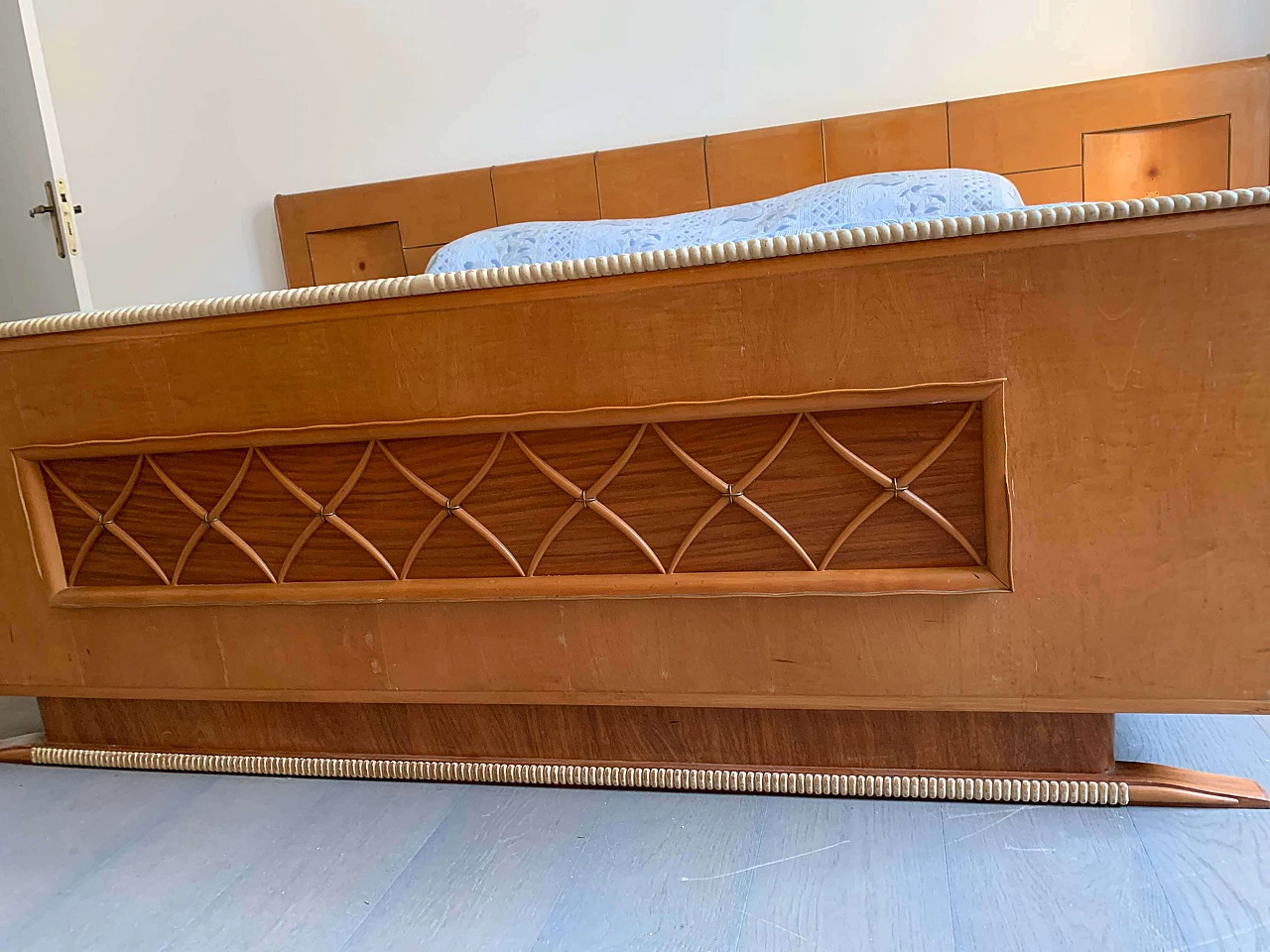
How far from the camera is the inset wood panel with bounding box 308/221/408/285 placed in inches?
88.7

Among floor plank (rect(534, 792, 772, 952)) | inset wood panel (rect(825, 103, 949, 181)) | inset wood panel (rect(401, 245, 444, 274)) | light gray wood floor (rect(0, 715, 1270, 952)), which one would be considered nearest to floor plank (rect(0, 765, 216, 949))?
light gray wood floor (rect(0, 715, 1270, 952))

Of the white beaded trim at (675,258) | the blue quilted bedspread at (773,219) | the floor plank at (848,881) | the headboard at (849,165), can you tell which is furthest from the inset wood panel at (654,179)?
the floor plank at (848,881)

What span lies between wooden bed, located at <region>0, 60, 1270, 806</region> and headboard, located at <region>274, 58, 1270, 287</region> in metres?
1.20

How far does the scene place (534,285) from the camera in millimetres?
923

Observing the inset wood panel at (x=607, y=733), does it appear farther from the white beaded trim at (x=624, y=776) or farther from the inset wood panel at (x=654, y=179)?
the inset wood panel at (x=654, y=179)

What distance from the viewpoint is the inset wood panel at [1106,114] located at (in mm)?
1698

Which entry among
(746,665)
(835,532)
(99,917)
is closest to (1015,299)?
(835,532)

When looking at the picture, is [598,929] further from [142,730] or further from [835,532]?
[142,730]

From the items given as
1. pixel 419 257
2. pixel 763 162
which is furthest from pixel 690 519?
pixel 419 257

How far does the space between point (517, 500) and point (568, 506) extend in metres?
0.06

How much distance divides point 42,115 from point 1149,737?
8.69 ft

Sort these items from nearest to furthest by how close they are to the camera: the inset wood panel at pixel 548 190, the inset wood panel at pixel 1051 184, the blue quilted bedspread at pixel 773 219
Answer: the blue quilted bedspread at pixel 773 219, the inset wood panel at pixel 1051 184, the inset wood panel at pixel 548 190

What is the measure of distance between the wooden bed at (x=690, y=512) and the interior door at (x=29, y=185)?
1.41 m

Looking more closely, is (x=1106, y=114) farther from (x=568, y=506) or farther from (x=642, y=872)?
(x=642, y=872)
